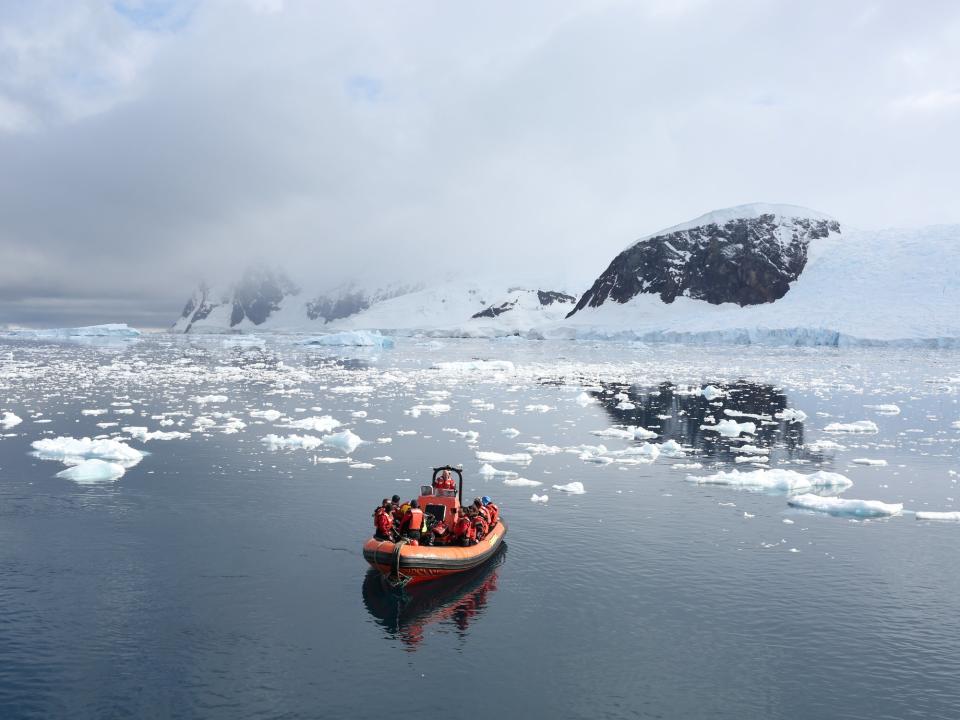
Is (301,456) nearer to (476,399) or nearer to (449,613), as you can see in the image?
(449,613)

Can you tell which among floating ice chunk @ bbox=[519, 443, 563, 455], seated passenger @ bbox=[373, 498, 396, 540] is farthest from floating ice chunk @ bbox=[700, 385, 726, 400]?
seated passenger @ bbox=[373, 498, 396, 540]

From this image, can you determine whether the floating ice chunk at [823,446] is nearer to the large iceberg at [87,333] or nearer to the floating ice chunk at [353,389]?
the floating ice chunk at [353,389]

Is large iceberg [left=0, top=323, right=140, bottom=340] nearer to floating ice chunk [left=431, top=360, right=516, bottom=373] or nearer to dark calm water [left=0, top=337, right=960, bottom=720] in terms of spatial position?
floating ice chunk [left=431, top=360, right=516, bottom=373]

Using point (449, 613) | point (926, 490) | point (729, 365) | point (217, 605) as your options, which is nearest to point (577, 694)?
point (449, 613)

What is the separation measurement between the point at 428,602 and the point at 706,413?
102ft

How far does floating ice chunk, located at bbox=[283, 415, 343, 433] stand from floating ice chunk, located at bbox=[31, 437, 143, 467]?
29.7 feet

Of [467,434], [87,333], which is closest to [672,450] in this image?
[467,434]

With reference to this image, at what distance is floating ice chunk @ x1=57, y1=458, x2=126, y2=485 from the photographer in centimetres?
2589

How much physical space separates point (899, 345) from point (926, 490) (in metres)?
96.5

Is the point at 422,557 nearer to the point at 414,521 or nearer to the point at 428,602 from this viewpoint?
the point at 428,602

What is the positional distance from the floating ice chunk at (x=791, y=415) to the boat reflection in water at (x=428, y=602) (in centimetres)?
2786

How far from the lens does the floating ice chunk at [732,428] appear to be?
3682 centimetres

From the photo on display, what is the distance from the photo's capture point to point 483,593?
1750cm

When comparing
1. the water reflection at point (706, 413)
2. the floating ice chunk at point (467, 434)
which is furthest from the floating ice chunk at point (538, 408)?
the floating ice chunk at point (467, 434)
